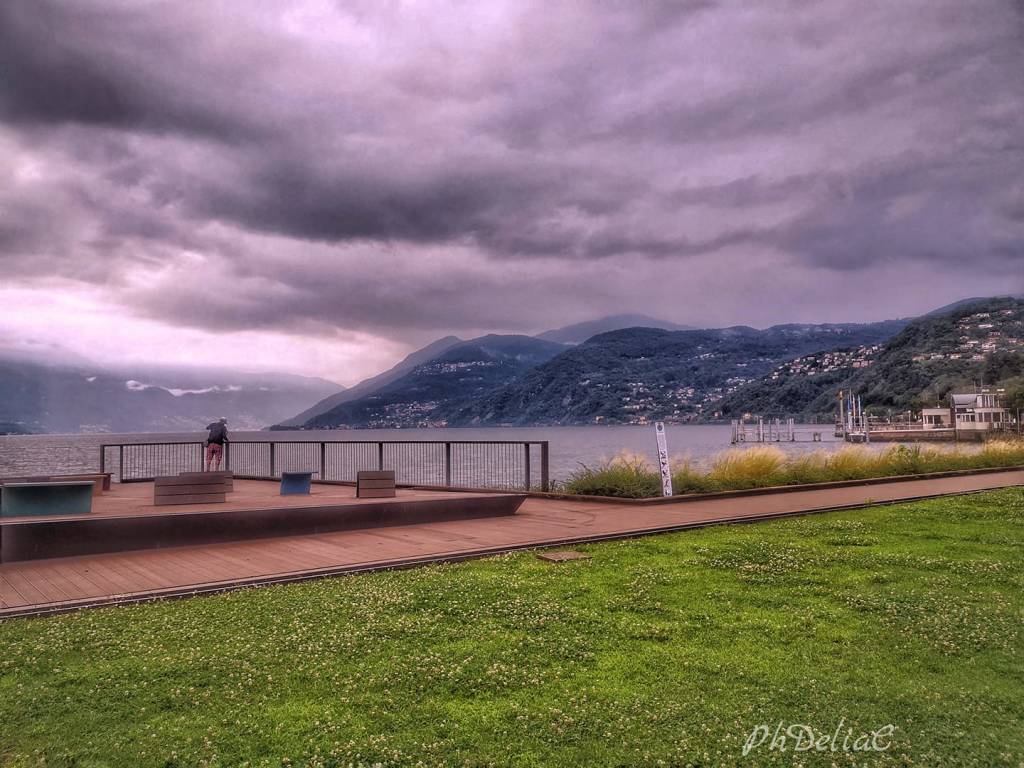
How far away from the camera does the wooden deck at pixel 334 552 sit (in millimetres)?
6789

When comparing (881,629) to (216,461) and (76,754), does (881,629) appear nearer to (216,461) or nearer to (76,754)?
(76,754)

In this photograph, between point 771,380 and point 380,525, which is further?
point 771,380

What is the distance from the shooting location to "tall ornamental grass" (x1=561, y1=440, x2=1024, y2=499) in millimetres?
15047

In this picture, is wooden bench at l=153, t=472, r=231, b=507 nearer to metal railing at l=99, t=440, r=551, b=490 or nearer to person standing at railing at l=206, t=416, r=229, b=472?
metal railing at l=99, t=440, r=551, b=490

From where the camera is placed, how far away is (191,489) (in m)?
11.4

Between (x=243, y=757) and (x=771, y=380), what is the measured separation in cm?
19445

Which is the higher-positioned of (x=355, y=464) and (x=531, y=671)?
(x=355, y=464)

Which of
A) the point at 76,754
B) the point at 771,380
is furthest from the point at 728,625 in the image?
the point at 771,380

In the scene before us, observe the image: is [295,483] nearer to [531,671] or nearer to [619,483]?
[619,483]

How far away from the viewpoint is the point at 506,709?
4.04 metres

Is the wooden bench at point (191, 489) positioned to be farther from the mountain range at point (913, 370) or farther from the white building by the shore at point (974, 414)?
the mountain range at point (913, 370)

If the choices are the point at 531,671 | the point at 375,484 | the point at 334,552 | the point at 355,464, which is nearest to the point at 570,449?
the point at 355,464

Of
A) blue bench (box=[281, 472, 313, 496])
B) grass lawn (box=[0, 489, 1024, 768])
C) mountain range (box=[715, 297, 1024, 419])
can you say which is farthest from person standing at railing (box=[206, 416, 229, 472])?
mountain range (box=[715, 297, 1024, 419])

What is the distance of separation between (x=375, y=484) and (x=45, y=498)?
4735 mm
